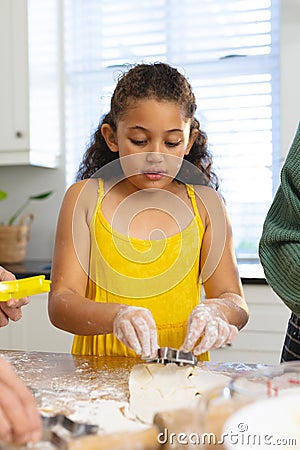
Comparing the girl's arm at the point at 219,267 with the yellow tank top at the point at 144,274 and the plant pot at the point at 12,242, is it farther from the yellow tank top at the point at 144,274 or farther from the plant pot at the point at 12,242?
the plant pot at the point at 12,242

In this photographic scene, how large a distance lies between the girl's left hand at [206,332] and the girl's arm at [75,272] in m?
0.17

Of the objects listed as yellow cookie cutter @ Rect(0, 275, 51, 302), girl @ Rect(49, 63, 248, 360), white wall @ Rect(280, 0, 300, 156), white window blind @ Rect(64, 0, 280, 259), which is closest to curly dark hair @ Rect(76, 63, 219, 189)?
girl @ Rect(49, 63, 248, 360)

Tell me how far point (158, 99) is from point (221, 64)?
1.77 metres

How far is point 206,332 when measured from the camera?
1129 mm

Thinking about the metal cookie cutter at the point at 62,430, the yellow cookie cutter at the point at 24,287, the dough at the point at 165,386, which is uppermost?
the yellow cookie cutter at the point at 24,287

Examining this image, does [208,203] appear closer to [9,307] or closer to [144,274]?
[144,274]

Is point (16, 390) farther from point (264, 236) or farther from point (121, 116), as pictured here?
point (121, 116)

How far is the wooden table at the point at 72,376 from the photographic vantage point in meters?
1.01

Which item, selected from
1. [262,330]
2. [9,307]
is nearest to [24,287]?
[9,307]

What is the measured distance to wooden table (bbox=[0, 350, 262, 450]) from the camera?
101 centimetres

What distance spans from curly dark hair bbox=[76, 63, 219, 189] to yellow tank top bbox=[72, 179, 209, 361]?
13 centimetres

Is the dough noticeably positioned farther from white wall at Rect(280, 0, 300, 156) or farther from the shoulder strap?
white wall at Rect(280, 0, 300, 156)

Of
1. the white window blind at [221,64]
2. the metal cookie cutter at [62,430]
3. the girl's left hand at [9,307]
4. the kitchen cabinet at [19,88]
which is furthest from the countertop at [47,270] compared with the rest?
the metal cookie cutter at [62,430]

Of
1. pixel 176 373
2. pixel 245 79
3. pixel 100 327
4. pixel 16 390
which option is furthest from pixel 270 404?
pixel 245 79
